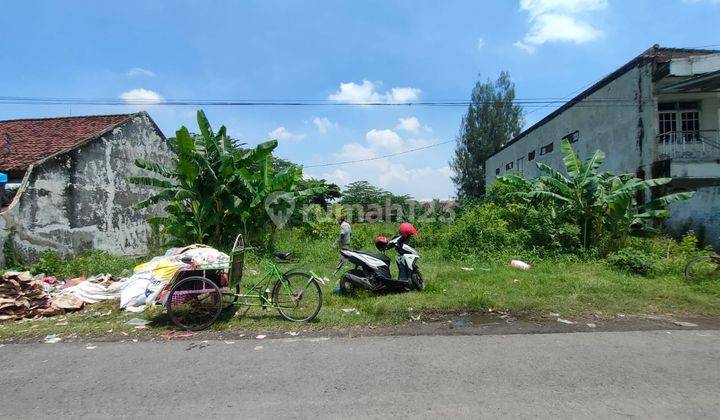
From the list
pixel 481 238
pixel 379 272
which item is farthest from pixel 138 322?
pixel 481 238

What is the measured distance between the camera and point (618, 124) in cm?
1675

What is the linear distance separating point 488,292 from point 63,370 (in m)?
5.95

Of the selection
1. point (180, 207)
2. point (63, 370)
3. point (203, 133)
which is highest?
point (203, 133)

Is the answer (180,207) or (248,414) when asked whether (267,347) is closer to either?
(248,414)

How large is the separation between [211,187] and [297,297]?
696cm

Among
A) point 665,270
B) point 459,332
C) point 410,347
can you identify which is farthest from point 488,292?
point 665,270

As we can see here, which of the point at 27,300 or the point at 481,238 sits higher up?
the point at 481,238

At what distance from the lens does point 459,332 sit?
17.3 ft

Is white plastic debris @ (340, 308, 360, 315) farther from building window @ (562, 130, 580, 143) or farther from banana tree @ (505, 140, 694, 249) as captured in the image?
building window @ (562, 130, 580, 143)

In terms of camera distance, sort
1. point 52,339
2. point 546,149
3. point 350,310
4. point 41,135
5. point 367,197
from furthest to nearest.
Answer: point 367,197
point 546,149
point 41,135
point 350,310
point 52,339

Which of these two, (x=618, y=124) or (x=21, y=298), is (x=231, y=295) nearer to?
(x=21, y=298)

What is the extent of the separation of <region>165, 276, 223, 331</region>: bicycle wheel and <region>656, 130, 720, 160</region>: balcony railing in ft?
53.8

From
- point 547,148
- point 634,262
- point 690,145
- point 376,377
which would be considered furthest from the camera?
point 547,148

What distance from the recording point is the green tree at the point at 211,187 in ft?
36.8
